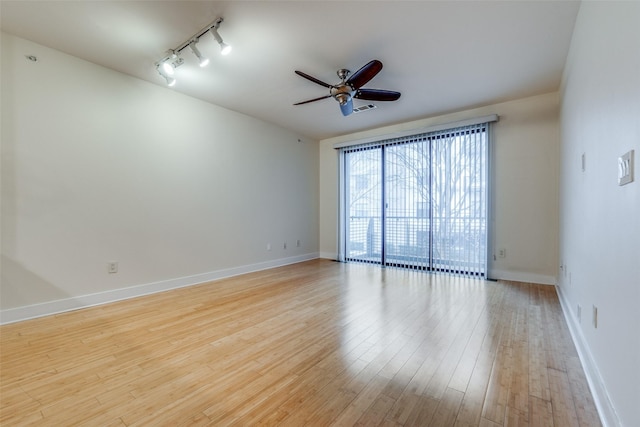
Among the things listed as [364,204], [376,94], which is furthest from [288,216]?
[376,94]

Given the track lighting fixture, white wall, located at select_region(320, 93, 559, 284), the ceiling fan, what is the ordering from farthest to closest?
white wall, located at select_region(320, 93, 559, 284)
the ceiling fan
the track lighting fixture

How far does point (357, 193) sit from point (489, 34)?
11.3ft

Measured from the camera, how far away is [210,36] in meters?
2.48

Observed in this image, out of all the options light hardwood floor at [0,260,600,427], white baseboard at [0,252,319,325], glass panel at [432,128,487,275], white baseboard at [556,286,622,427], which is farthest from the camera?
glass panel at [432,128,487,275]

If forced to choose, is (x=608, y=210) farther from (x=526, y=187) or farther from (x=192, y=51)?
(x=192, y=51)

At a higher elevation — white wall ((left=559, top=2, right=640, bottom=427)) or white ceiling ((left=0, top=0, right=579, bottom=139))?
white ceiling ((left=0, top=0, right=579, bottom=139))

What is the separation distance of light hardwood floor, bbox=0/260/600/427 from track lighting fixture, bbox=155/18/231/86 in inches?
99.4

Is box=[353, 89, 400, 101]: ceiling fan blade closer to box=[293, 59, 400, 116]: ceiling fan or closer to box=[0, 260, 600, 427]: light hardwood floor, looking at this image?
box=[293, 59, 400, 116]: ceiling fan

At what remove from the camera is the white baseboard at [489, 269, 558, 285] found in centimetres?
371

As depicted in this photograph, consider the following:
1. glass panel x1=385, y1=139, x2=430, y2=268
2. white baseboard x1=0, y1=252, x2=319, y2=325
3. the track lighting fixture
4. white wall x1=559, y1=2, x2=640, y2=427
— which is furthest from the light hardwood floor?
the track lighting fixture

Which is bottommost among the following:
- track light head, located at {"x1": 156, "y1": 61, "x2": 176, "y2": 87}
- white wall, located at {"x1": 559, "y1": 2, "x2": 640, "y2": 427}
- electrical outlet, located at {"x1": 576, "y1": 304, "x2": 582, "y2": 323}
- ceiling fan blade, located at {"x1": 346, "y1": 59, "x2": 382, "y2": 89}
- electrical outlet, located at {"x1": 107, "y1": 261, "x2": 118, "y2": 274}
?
electrical outlet, located at {"x1": 576, "y1": 304, "x2": 582, "y2": 323}

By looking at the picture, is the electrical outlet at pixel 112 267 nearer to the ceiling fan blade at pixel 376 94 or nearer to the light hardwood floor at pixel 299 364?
the light hardwood floor at pixel 299 364

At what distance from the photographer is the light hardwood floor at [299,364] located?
1.36 metres

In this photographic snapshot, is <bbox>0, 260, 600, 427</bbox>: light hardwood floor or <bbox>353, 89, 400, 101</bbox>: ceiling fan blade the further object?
<bbox>353, 89, 400, 101</bbox>: ceiling fan blade
